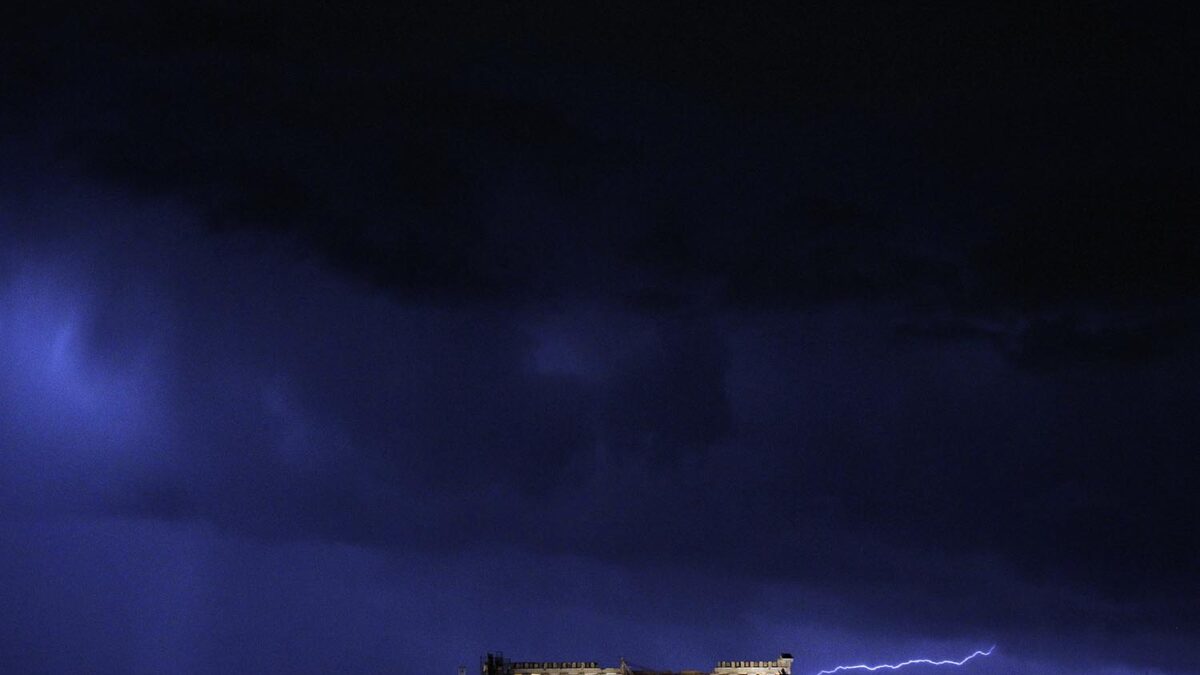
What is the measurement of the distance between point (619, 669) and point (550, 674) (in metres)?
6.90

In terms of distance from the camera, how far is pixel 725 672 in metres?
120

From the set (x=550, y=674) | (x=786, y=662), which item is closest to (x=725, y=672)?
(x=786, y=662)

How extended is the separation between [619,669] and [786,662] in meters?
Result: 16.6

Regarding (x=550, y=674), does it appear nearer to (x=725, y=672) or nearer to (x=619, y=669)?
(x=619, y=669)

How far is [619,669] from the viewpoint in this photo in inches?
4781

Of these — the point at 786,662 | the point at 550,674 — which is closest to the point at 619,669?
the point at 550,674

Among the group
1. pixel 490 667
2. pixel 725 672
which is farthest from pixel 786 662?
pixel 490 667

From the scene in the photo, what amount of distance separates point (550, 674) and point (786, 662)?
2343cm

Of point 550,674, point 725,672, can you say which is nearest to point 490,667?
point 550,674

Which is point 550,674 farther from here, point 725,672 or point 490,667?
point 725,672

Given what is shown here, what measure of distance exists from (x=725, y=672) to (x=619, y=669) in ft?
34.0

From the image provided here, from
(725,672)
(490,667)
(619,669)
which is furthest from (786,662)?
(490,667)

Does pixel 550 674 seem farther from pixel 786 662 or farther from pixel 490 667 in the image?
pixel 786 662

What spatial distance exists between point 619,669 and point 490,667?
41.5 feet
